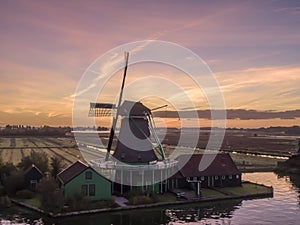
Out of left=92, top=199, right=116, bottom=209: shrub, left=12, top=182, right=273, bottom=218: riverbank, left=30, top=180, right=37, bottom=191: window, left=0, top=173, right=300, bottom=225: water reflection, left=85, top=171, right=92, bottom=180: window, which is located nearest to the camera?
left=0, top=173, right=300, bottom=225: water reflection

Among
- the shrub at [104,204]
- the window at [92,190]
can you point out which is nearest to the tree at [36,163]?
the window at [92,190]

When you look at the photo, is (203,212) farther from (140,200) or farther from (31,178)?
(31,178)

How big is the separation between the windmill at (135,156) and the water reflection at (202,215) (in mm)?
4380

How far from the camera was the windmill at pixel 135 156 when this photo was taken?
32594mm

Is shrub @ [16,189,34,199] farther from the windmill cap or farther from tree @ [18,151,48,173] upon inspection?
the windmill cap

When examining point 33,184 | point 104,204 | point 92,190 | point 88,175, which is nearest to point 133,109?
point 88,175

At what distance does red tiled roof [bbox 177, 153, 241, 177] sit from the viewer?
36000 millimetres

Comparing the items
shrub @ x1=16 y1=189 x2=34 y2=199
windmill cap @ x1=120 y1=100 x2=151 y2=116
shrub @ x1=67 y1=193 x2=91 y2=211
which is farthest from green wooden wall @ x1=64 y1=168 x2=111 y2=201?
windmill cap @ x1=120 y1=100 x2=151 y2=116

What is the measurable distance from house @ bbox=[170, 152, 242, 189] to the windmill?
55.1 inches

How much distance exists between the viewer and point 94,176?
98.4 ft

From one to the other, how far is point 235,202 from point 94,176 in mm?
11682

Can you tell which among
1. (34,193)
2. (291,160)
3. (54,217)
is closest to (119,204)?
(54,217)

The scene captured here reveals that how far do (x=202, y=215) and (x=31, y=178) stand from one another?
14916 millimetres

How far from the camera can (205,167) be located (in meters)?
36.9
